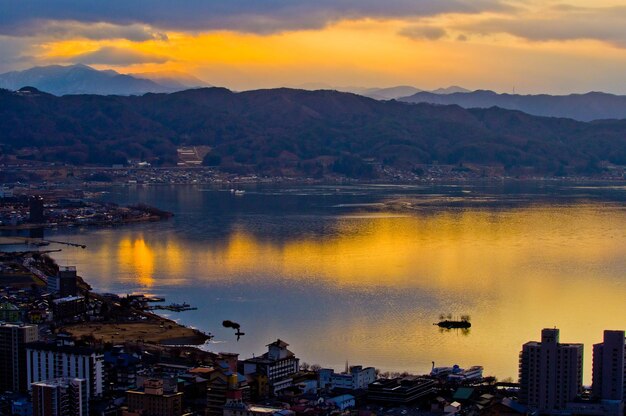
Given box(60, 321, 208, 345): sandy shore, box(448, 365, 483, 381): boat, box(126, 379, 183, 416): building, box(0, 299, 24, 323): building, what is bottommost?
box(60, 321, 208, 345): sandy shore

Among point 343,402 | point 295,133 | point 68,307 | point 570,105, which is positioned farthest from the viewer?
point 570,105

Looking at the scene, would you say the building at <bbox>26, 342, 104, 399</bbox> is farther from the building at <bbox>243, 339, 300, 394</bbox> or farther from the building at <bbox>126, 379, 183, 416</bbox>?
the building at <bbox>243, 339, 300, 394</bbox>

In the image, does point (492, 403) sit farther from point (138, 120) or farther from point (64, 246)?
Answer: point (138, 120)

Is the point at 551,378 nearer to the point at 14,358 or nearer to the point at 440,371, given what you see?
the point at 440,371

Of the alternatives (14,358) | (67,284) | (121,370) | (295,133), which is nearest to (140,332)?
(67,284)

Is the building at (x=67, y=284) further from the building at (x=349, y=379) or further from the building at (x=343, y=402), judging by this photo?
the building at (x=343, y=402)

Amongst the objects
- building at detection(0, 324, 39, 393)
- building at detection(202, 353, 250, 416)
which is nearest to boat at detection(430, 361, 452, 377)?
building at detection(202, 353, 250, 416)
